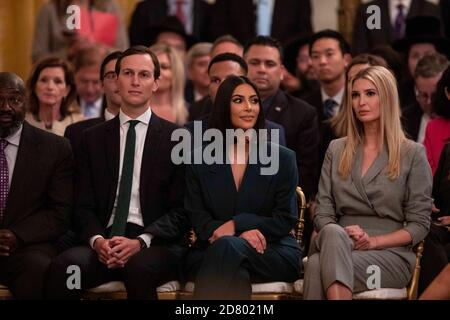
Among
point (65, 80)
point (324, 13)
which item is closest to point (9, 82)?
point (65, 80)

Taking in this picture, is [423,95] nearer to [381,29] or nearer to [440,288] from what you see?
[381,29]

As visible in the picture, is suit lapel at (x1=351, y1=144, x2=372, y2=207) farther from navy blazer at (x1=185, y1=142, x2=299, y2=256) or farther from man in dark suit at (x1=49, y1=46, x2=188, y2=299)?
man in dark suit at (x1=49, y1=46, x2=188, y2=299)

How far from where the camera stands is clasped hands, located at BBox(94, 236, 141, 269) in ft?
16.4

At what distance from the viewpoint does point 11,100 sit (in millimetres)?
5203

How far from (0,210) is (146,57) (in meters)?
1.05

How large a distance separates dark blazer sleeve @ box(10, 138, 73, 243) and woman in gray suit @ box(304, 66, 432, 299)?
47.6 inches

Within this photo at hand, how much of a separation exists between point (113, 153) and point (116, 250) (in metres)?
0.53

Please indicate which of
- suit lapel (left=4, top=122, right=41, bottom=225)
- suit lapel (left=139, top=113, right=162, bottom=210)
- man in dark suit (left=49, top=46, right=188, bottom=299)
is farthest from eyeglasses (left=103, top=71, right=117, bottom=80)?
suit lapel (left=4, top=122, right=41, bottom=225)

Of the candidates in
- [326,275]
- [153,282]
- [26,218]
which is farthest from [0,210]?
[326,275]

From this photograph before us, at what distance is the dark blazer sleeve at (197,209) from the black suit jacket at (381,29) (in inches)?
115

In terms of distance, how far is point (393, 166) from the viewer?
16.8 feet

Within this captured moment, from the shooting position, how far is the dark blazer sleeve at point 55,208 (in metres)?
5.12

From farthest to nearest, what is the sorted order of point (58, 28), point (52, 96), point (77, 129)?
point (58, 28) → point (52, 96) → point (77, 129)

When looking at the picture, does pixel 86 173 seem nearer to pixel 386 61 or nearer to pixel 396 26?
pixel 386 61
